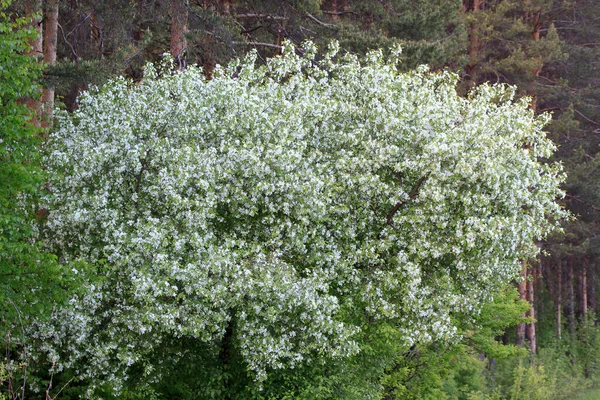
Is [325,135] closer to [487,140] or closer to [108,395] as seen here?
[487,140]

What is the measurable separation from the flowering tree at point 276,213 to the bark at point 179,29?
A: 4.48 m

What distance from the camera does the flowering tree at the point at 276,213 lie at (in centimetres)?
1368

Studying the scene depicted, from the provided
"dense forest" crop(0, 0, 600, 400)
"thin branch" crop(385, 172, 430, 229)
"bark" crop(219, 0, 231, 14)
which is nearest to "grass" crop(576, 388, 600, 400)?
"dense forest" crop(0, 0, 600, 400)

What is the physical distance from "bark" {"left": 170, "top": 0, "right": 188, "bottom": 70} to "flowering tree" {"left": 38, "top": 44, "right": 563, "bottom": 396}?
4476mm

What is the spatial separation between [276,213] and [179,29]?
31.1 ft

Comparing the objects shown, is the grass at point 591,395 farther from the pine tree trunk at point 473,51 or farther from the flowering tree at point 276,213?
the flowering tree at point 276,213

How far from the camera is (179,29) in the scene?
22.0 m

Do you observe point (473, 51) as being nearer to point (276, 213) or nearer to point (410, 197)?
point (410, 197)

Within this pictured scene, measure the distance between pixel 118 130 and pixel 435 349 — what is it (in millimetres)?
11924

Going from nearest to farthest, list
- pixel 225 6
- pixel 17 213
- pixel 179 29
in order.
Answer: pixel 17 213 < pixel 179 29 < pixel 225 6

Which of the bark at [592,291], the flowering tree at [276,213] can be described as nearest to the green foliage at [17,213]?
the flowering tree at [276,213]

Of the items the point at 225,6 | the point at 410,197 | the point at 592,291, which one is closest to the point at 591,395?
the point at 410,197

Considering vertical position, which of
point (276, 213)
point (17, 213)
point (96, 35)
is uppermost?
point (96, 35)

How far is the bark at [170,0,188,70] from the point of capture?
20219mm
